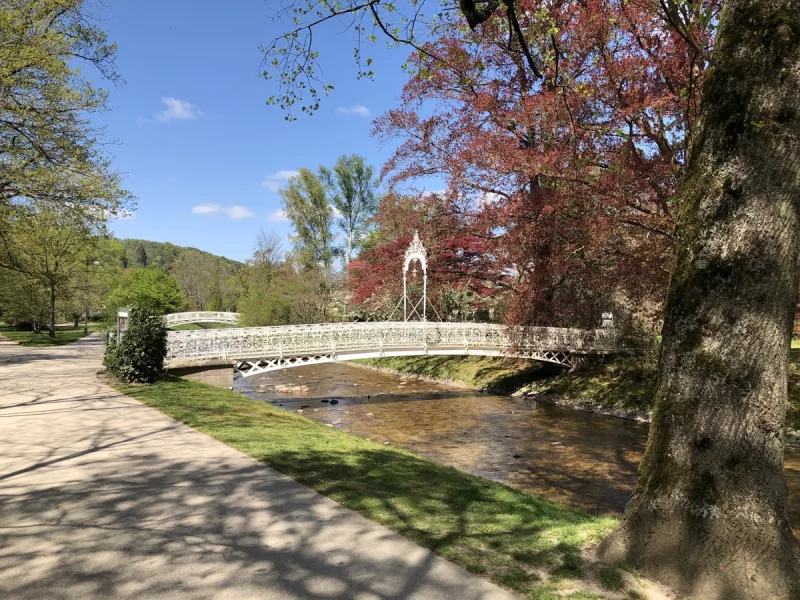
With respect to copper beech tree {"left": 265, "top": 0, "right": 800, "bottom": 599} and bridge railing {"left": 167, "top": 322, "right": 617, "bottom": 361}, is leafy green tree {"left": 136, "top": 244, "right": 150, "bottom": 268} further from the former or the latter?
copper beech tree {"left": 265, "top": 0, "right": 800, "bottom": 599}

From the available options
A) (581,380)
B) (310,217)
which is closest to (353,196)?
(310,217)

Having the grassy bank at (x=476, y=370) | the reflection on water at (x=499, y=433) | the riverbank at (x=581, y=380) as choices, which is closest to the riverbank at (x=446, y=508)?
the reflection on water at (x=499, y=433)

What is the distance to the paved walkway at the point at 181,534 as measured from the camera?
10.3 feet

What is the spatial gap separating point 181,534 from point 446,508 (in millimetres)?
2551

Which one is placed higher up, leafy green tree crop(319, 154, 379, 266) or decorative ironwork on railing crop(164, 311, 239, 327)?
leafy green tree crop(319, 154, 379, 266)

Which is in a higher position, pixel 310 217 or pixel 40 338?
pixel 310 217

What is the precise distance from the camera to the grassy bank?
66.7 feet

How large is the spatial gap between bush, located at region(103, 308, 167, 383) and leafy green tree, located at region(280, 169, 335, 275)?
2628cm

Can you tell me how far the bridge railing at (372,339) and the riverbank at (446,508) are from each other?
4738 mm

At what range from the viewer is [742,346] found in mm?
3203

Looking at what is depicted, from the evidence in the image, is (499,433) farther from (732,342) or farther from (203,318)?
(203,318)

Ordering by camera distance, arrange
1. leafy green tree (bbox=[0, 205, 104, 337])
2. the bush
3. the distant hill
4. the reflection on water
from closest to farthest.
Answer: the reflection on water → the bush → leafy green tree (bbox=[0, 205, 104, 337]) → the distant hill

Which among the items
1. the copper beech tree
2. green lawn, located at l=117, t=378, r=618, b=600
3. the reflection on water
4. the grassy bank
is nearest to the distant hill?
the grassy bank

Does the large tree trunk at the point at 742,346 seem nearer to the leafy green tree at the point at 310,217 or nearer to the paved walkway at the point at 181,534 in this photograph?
the paved walkway at the point at 181,534
